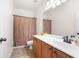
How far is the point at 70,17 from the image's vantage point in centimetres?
251

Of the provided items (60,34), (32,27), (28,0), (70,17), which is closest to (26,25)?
(32,27)

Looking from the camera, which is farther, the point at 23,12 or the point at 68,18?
the point at 23,12

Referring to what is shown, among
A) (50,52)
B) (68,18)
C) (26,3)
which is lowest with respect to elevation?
(50,52)

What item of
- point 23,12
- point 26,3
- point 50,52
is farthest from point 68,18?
point 23,12

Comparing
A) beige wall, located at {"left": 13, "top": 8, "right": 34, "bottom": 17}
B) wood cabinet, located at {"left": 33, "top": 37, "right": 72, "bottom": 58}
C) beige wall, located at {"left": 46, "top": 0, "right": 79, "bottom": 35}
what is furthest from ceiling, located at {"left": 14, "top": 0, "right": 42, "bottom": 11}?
wood cabinet, located at {"left": 33, "top": 37, "right": 72, "bottom": 58}

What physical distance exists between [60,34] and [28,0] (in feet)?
8.04

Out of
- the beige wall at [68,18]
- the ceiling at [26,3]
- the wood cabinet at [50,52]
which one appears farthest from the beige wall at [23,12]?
the wood cabinet at [50,52]

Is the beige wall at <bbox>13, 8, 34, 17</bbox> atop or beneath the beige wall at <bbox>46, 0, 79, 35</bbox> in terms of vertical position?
atop

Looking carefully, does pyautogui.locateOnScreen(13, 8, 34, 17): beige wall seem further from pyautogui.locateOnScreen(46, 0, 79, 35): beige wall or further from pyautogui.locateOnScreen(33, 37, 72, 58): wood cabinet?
pyautogui.locateOnScreen(33, 37, 72, 58): wood cabinet

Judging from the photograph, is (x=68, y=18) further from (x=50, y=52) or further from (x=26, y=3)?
(x=26, y=3)

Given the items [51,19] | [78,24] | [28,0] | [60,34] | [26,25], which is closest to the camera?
[78,24]

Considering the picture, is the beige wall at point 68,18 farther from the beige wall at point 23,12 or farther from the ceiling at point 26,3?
the beige wall at point 23,12

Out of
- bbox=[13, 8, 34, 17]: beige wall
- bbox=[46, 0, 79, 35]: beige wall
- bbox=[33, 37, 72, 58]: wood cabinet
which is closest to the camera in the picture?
bbox=[33, 37, 72, 58]: wood cabinet

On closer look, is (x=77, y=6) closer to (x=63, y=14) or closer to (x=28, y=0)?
(x=63, y=14)
